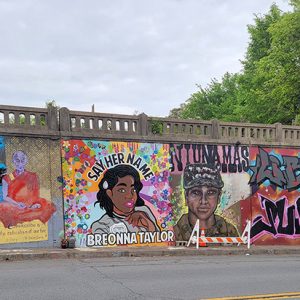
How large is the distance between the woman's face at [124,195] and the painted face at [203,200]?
216cm

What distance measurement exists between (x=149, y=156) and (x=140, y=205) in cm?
165

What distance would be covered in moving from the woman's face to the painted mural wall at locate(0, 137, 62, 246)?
179 cm

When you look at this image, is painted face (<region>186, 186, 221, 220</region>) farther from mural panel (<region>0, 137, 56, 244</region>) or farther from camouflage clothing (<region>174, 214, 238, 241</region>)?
mural panel (<region>0, 137, 56, 244</region>)

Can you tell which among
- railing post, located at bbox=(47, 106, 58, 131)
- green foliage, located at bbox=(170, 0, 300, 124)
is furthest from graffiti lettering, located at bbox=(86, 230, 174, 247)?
green foliage, located at bbox=(170, 0, 300, 124)

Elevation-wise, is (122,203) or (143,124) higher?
(143,124)

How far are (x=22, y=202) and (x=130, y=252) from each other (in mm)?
3443

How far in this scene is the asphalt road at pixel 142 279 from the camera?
278 inches

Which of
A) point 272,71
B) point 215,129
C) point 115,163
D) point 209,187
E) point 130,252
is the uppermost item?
point 272,71

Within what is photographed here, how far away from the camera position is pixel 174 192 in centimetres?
1509

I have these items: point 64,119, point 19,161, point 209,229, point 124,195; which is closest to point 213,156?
point 209,229

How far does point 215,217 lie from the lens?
15.8 meters

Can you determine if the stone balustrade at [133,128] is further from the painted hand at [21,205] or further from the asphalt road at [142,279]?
the asphalt road at [142,279]

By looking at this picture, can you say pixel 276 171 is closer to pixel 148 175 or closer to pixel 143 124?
pixel 148 175

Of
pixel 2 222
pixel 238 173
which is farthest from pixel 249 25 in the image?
pixel 2 222
